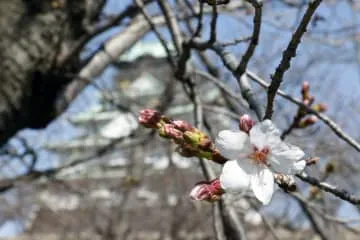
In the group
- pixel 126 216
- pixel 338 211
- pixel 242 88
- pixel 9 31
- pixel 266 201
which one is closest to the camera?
pixel 266 201

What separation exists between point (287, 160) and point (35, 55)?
2.07 metres

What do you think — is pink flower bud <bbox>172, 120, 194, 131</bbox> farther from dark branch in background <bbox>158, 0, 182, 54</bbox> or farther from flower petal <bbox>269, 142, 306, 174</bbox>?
dark branch in background <bbox>158, 0, 182, 54</bbox>

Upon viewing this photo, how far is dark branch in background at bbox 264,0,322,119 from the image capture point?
2.75 ft

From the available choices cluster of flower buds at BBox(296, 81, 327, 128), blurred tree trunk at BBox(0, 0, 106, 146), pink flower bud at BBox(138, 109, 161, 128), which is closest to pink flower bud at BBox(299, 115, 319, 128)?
cluster of flower buds at BBox(296, 81, 327, 128)

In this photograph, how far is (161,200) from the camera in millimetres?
7641

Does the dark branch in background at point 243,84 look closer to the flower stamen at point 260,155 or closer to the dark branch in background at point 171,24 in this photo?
the flower stamen at point 260,155

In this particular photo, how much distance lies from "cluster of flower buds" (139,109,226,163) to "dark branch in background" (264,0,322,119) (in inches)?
4.3

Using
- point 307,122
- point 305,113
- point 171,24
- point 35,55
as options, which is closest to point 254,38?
point 305,113

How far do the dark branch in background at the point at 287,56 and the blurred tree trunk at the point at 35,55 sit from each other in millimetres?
1849

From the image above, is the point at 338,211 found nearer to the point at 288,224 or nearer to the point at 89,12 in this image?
the point at 288,224

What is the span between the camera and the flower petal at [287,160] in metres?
0.82

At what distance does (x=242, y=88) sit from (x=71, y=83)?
203 cm

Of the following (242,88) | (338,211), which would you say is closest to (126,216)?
(338,211)

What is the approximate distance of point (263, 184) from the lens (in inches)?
32.3
